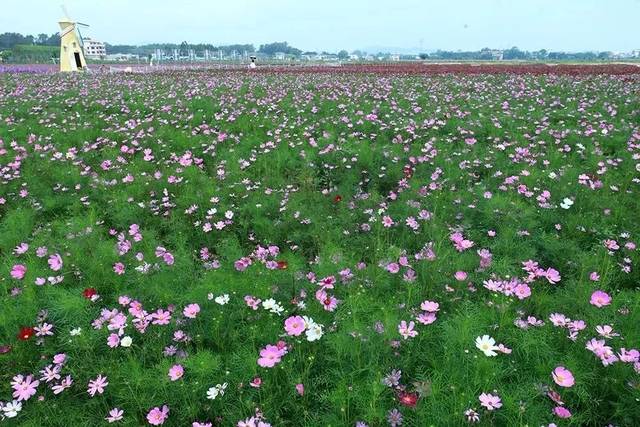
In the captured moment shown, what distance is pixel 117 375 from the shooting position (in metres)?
2.33

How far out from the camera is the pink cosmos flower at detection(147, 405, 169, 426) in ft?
6.69

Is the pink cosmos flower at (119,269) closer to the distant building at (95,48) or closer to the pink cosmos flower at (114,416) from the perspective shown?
the pink cosmos flower at (114,416)

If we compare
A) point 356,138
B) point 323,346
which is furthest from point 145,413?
point 356,138

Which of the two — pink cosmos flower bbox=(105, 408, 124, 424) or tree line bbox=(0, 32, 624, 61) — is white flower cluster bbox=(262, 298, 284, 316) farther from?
tree line bbox=(0, 32, 624, 61)

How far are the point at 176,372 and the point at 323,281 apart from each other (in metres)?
1.08

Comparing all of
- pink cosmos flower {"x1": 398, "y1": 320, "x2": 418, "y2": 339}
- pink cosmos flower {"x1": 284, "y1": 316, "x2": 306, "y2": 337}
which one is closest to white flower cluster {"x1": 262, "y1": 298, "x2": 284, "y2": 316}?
pink cosmos flower {"x1": 284, "y1": 316, "x2": 306, "y2": 337}

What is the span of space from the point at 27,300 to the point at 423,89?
12.6 meters

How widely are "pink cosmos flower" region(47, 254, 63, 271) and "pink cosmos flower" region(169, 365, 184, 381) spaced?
62.9 inches

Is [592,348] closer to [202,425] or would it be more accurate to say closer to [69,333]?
[202,425]

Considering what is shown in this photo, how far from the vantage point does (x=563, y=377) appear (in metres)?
2.04

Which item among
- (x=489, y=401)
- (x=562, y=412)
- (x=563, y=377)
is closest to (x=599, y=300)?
(x=563, y=377)

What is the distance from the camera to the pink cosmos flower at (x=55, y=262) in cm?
323

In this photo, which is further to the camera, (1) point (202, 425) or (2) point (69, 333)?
(2) point (69, 333)

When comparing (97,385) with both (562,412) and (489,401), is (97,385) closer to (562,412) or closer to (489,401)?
(489,401)
